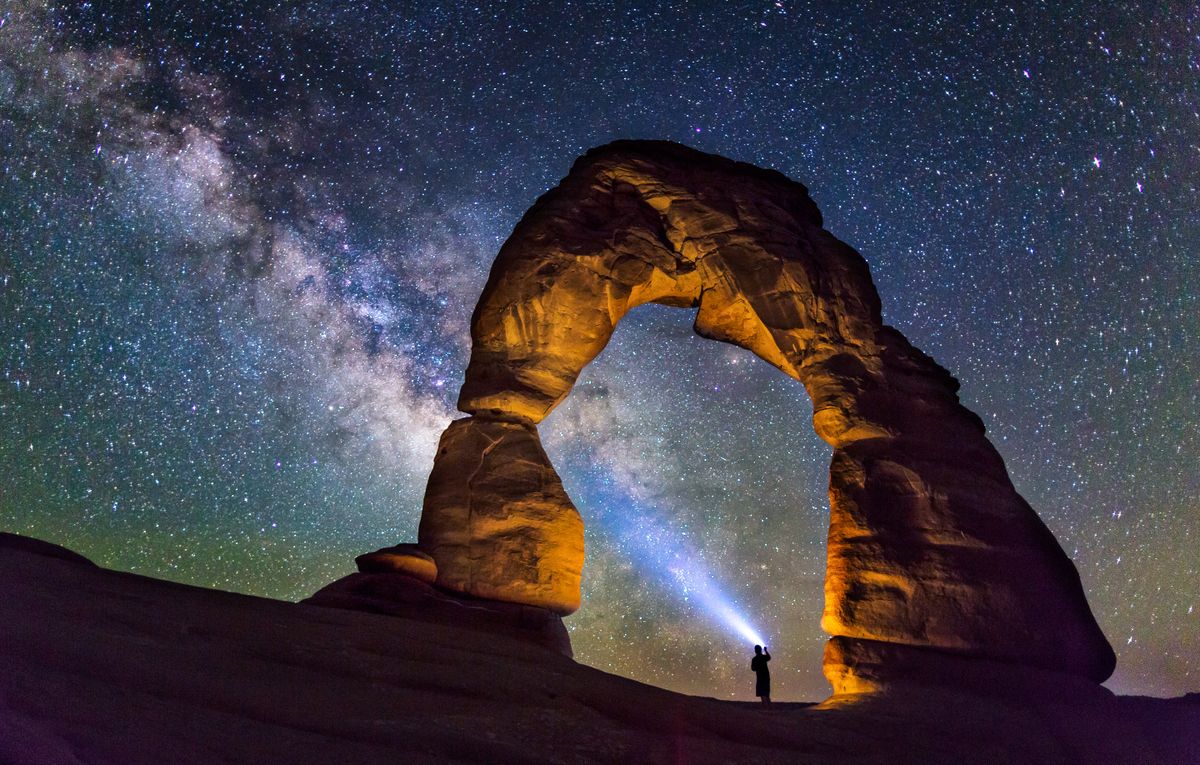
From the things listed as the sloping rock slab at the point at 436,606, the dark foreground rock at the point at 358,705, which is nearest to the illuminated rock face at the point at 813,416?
the sloping rock slab at the point at 436,606

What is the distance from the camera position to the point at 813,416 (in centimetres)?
1244

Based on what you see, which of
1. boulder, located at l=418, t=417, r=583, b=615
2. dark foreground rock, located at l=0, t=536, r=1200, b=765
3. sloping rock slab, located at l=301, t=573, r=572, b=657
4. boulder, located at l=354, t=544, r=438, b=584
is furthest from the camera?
boulder, located at l=418, t=417, r=583, b=615

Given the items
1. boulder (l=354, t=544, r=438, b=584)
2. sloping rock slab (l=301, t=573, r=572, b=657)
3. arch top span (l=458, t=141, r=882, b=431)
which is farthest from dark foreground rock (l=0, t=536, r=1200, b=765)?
arch top span (l=458, t=141, r=882, b=431)

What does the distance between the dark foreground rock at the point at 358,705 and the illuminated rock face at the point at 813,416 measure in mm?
1342

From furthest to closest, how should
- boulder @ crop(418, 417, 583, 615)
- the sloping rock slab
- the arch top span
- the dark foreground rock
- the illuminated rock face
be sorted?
the arch top span → boulder @ crop(418, 417, 583, 615) → the illuminated rock face → the sloping rock slab → the dark foreground rock

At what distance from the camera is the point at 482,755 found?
201 inches

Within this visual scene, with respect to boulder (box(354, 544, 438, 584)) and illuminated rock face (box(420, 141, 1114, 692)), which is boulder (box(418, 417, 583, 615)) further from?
boulder (box(354, 544, 438, 584))

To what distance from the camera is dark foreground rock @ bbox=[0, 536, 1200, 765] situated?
432 cm

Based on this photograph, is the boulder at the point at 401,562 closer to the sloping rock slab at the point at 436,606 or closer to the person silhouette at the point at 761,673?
the sloping rock slab at the point at 436,606

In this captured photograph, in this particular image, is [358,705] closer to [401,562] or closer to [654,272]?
[401,562]

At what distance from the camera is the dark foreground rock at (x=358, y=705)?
4.32 metres

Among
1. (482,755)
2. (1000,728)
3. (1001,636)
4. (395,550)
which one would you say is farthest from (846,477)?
(482,755)

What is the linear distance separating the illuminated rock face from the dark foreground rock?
1342 mm

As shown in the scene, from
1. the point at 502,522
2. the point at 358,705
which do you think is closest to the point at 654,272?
the point at 502,522
